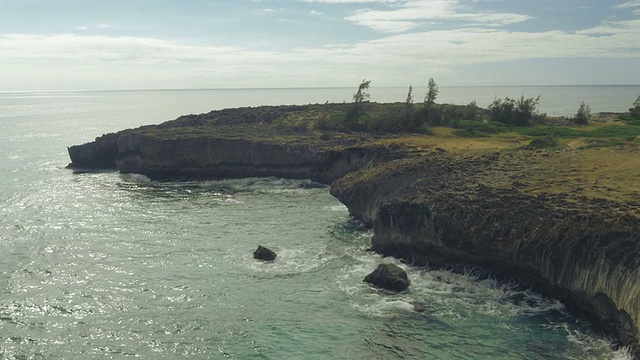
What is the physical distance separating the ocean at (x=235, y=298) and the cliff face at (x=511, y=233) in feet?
5.21

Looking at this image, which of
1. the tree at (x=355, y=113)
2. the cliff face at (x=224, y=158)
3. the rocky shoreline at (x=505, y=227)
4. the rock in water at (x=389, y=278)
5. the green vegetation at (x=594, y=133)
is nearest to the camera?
the rocky shoreline at (x=505, y=227)

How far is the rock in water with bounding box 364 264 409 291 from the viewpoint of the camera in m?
39.3

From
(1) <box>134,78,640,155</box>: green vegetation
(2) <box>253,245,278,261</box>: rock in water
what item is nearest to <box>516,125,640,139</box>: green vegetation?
(1) <box>134,78,640,155</box>: green vegetation

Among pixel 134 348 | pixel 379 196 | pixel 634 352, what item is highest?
pixel 379 196

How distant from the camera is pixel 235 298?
38875mm

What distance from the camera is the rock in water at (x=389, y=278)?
39312mm

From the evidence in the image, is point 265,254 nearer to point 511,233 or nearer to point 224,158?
point 511,233

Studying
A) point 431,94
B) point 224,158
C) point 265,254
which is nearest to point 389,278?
point 265,254

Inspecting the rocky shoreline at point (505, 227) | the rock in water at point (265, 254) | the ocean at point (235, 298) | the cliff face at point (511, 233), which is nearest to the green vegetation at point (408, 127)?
the rocky shoreline at point (505, 227)

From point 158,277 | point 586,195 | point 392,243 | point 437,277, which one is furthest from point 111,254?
point 586,195

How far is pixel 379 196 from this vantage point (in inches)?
2112

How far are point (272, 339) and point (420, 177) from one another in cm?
2529

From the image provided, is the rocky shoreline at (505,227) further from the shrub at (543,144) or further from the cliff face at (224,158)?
the shrub at (543,144)

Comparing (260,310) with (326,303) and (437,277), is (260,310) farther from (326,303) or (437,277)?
(437,277)
